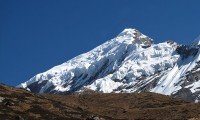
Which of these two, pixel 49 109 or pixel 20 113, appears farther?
pixel 49 109

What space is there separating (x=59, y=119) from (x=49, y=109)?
1124cm

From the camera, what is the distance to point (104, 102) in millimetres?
146625

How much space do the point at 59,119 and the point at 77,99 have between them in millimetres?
51452

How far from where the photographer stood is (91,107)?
5118 inches

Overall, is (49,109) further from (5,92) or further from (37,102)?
(5,92)

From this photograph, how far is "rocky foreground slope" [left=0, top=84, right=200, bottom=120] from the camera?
3831 inches

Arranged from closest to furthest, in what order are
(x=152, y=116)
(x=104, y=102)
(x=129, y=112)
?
(x=152, y=116), (x=129, y=112), (x=104, y=102)

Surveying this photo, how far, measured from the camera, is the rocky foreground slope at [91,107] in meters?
97.3

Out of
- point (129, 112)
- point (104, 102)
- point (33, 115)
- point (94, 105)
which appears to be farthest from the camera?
point (104, 102)

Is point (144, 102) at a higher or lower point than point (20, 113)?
higher

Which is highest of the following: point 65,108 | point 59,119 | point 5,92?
point 5,92

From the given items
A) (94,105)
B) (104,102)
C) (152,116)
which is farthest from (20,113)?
(104,102)

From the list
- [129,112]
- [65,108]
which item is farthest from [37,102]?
[129,112]

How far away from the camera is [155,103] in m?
144
